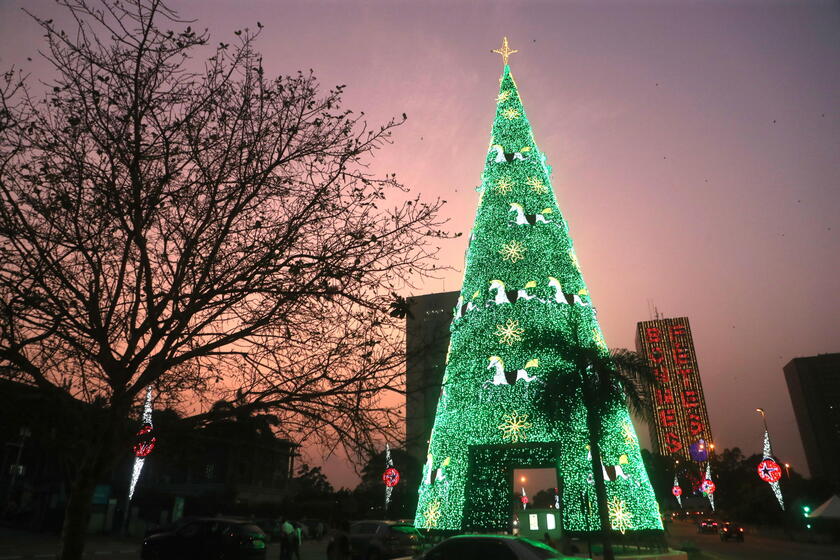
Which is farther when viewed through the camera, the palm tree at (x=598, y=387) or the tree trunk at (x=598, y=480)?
the palm tree at (x=598, y=387)

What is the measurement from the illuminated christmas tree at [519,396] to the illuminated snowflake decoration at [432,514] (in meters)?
0.03

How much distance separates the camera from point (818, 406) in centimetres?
14612

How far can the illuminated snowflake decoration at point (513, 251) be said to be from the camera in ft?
60.1

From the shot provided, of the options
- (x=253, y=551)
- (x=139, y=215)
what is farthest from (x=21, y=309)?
(x=253, y=551)

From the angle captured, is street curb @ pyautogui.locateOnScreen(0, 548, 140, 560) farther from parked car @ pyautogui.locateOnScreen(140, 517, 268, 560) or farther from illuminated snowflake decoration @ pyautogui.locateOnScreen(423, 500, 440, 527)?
illuminated snowflake decoration @ pyautogui.locateOnScreen(423, 500, 440, 527)

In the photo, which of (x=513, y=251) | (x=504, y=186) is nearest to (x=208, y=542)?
→ (x=513, y=251)

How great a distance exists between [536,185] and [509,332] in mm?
5824

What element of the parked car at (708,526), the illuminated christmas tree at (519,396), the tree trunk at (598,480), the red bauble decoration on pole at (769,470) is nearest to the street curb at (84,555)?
the illuminated christmas tree at (519,396)

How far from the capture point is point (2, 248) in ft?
20.5

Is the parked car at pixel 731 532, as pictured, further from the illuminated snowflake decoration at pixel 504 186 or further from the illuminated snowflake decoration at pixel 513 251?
the illuminated snowflake decoration at pixel 504 186

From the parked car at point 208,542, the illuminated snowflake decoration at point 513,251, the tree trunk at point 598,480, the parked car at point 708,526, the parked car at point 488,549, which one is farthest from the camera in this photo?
the parked car at point 708,526

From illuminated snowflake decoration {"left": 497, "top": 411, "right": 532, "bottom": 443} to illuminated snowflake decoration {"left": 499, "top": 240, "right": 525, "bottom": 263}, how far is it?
536 cm

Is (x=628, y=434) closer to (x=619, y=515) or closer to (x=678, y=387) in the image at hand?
(x=619, y=515)

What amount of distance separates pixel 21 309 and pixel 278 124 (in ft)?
13.1
